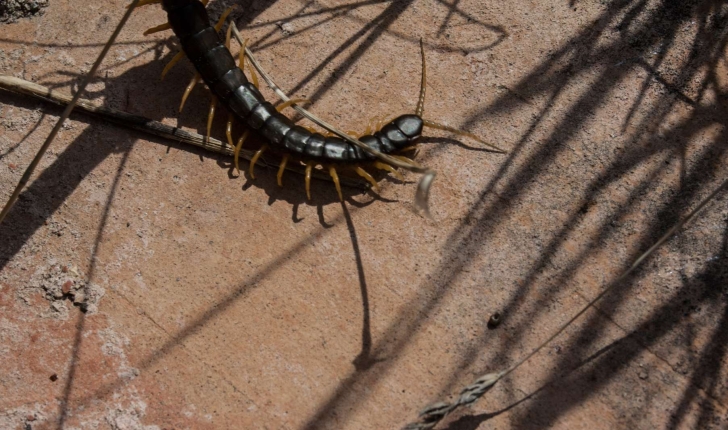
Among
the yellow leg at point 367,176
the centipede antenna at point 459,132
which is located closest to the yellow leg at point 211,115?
the yellow leg at point 367,176

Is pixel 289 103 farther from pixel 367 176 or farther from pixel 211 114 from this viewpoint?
pixel 367 176

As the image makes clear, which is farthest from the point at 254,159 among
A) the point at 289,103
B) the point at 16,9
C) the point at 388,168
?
the point at 16,9

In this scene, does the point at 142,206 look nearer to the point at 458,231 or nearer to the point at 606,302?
the point at 458,231

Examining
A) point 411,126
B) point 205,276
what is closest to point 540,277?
point 411,126

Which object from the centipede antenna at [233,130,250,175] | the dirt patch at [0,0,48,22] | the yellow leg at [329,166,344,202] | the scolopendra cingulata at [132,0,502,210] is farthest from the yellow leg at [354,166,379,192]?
the dirt patch at [0,0,48,22]

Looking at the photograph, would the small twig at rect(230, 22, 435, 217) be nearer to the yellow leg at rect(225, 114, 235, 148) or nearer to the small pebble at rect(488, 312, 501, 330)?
the yellow leg at rect(225, 114, 235, 148)
